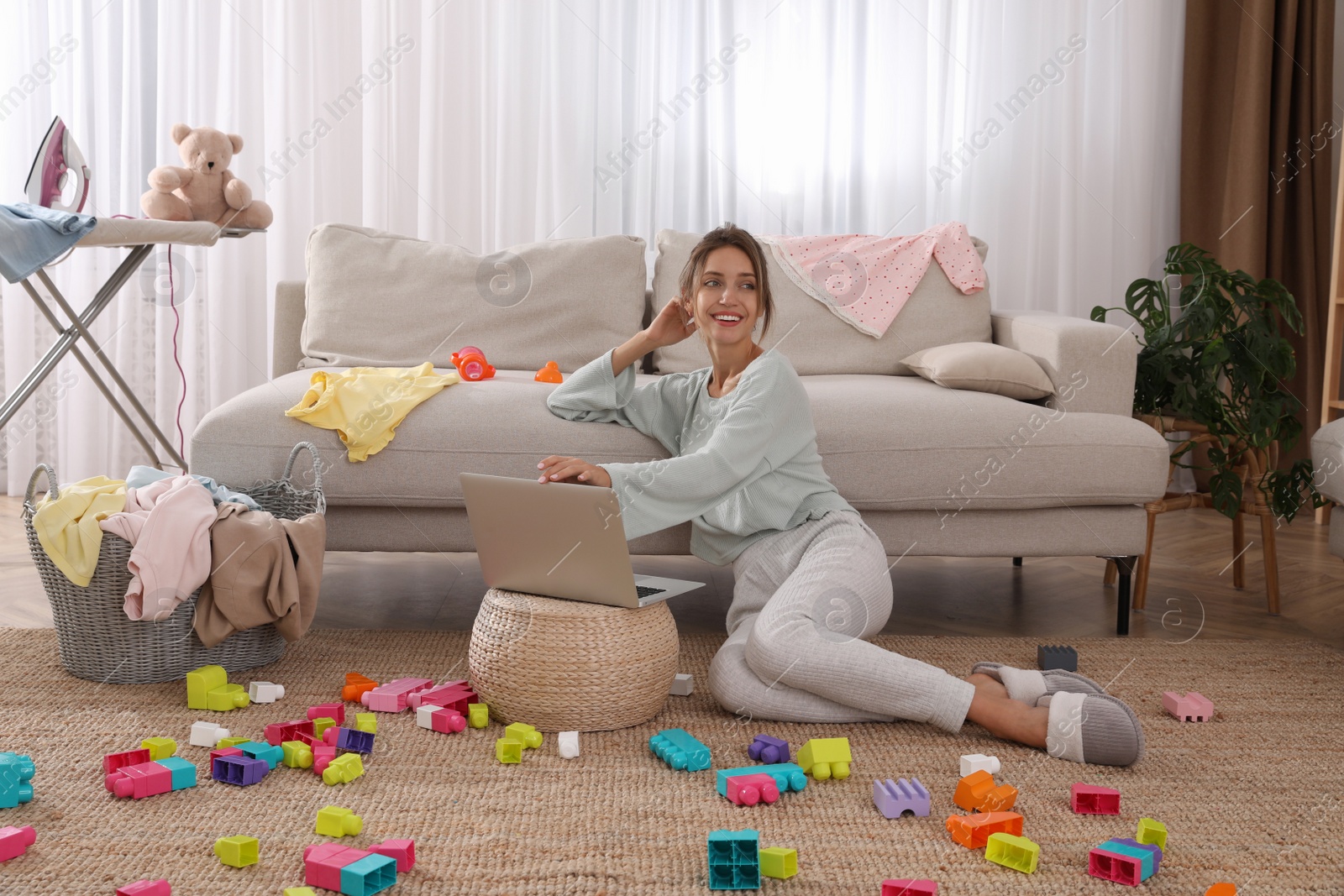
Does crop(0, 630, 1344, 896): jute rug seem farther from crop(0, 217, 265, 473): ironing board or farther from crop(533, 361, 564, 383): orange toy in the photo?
crop(533, 361, 564, 383): orange toy

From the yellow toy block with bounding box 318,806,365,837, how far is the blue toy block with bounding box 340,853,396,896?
0.12 metres

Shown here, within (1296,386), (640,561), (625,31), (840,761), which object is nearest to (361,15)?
(625,31)

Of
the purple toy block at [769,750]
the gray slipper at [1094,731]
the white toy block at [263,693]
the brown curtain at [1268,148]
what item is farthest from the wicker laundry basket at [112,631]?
the brown curtain at [1268,148]

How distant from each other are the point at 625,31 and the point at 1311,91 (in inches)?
88.1

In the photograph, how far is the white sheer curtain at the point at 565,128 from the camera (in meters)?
3.33

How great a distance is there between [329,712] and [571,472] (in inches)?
19.5

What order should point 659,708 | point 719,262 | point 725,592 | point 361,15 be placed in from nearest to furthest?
point 659,708 < point 719,262 < point 725,592 < point 361,15

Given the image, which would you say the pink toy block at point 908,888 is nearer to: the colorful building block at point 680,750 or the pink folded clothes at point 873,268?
the colorful building block at point 680,750

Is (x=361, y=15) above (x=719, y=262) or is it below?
above

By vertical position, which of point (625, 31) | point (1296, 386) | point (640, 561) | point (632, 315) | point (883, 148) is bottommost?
point (640, 561)

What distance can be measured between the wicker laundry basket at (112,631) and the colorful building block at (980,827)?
Answer: 1.19 metres

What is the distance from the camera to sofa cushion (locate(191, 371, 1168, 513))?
6.69ft

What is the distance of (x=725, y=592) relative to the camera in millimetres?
2506

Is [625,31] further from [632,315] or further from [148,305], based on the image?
[148,305]
